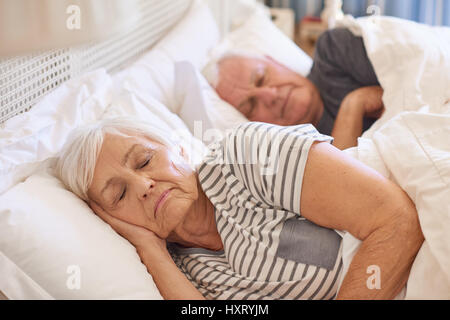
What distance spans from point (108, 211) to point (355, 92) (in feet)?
3.20

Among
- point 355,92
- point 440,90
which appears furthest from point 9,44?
point 355,92

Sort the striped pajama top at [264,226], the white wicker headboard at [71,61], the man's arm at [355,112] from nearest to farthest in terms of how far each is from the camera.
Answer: the striped pajama top at [264,226] → the white wicker headboard at [71,61] → the man's arm at [355,112]

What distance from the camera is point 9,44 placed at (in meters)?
0.54

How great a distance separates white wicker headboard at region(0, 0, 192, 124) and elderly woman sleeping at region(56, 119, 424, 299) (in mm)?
225

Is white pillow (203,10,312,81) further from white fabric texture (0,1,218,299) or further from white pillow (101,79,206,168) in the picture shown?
white fabric texture (0,1,218,299)

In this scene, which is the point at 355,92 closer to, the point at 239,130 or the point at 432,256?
the point at 239,130

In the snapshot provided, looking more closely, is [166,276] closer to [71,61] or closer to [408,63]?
[71,61]

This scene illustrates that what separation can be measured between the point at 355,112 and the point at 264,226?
0.72 metres

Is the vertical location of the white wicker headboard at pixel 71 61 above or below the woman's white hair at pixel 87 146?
above

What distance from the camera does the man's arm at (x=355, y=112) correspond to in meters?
1.69

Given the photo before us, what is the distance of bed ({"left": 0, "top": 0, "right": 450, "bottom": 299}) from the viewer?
103cm

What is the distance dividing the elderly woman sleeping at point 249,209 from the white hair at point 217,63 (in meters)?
0.67

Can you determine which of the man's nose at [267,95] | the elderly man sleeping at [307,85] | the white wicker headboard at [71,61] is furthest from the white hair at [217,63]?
the white wicker headboard at [71,61]

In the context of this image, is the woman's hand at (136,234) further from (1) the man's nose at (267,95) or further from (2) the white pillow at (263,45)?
(2) the white pillow at (263,45)
